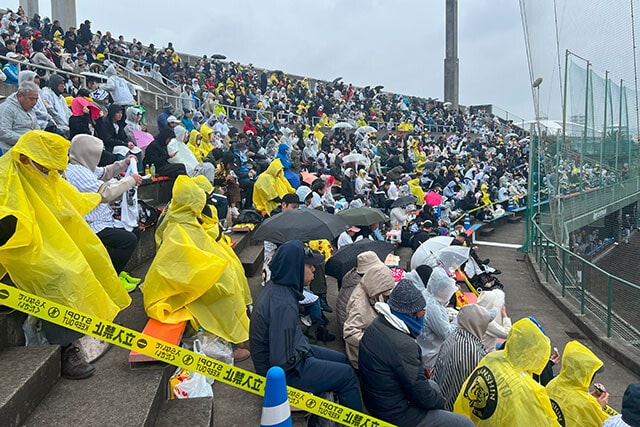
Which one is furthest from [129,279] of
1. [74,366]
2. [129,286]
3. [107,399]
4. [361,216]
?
[361,216]

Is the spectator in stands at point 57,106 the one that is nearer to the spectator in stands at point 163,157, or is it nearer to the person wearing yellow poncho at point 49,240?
the spectator in stands at point 163,157

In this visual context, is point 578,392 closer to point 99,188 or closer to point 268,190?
point 99,188

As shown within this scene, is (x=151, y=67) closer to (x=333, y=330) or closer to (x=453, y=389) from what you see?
(x=333, y=330)

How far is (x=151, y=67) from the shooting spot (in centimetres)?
1981

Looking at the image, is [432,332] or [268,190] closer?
[432,332]

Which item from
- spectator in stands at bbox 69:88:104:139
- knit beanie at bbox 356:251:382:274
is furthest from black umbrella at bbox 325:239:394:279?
spectator in stands at bbox 69:88:104:139

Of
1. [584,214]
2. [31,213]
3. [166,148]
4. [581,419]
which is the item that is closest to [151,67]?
[166,148]

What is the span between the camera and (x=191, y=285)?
12.3ft

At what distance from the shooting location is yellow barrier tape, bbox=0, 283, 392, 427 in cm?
279

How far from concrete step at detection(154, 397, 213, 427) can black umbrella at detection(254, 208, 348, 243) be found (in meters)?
2.45

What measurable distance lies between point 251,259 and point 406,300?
3.77m

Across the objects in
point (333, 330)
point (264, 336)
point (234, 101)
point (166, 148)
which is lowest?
point (333, 330)

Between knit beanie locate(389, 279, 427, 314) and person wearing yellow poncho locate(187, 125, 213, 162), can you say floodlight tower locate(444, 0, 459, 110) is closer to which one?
person wearing yellow poncho locate(187, 125, 213, 162)

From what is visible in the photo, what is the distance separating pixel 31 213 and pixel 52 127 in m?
4.44
